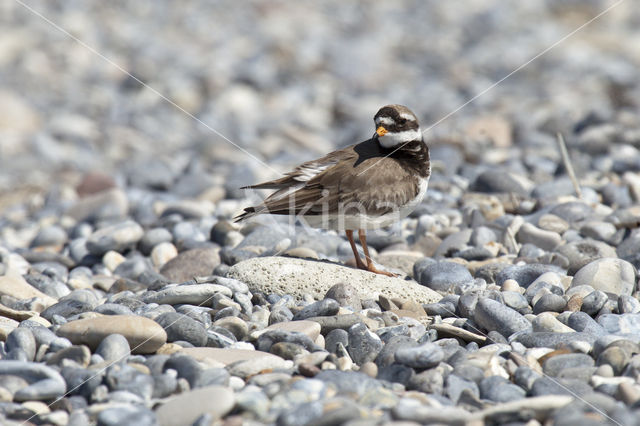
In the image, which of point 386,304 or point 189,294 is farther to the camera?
point 386,304

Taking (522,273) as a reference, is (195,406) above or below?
below

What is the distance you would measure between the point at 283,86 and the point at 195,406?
1531cm

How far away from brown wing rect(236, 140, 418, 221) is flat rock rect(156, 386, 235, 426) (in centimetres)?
259

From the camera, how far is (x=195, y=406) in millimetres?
3863

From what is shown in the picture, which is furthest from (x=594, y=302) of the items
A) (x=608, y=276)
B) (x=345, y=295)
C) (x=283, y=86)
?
(x=283, y=86)

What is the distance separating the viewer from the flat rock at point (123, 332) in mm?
4684

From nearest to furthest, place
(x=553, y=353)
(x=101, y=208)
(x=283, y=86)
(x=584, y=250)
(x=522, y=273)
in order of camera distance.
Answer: (x=553, y=353) → (x=522, y=273) → (x=584, y=250) → (x=101, y=208) → (x=283, y=86)

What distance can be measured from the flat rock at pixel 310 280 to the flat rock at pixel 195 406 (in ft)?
6.66

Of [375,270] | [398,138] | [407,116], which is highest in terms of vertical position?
[407,116]

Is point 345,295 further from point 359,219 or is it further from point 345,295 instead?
point 359,219

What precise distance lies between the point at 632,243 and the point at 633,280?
1.11 metres

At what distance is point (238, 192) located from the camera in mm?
10273

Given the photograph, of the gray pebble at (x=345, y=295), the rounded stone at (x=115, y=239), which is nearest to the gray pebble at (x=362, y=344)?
the gray pebble at (x=345, y=295)

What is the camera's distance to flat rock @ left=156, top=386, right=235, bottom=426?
3828 mm
